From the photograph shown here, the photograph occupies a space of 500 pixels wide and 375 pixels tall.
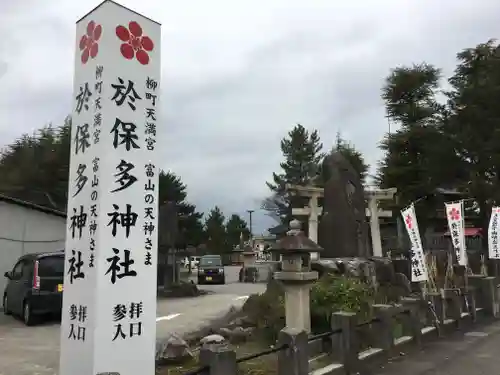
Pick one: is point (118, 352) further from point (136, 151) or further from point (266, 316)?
point (266, 316)

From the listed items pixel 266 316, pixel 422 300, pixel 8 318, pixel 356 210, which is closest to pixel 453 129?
pixel 356 210

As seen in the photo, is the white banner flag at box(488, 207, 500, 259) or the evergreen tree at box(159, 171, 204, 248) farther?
the evergreen tree at box(159, 171, 204, 248)

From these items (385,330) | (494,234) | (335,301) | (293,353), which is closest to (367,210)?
(494,234)

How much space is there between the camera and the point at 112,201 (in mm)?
3980

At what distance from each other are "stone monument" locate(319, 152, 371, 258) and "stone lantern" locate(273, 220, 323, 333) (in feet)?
18.0

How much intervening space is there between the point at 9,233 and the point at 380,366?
1143cm

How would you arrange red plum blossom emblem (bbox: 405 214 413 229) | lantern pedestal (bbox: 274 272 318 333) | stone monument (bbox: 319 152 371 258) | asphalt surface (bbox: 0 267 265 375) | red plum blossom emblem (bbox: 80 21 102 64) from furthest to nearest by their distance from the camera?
stone monument (bbox: 319 152 371 258) → red plum blossom emblem (bbox: 405 214 413 229) → lantern pedestal (bbox: 274 272 318 333) → asphalt surface (bbox: 0 267 265 375) → red plum blossom emblem (bbox: 80 21 102 64)

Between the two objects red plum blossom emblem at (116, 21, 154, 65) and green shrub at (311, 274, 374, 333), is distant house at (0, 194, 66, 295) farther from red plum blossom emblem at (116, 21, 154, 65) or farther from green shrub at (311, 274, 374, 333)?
red plum blossom emblem at (116, 21, 154, 65)

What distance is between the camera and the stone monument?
1446 cm

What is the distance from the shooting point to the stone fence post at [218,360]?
16.4 feet

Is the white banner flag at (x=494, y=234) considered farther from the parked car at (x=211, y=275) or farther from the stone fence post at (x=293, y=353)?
the parked car at (x=211, y=275)

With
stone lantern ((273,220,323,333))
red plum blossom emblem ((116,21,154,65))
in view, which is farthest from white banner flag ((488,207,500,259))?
red plum blossom emblem ((116,21,154,65))

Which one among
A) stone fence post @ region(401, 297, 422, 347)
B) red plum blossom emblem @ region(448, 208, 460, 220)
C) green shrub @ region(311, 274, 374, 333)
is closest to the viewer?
green shrub @ region(311, 274, 374, 333)

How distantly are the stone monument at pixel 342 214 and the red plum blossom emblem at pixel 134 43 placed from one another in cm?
1101
